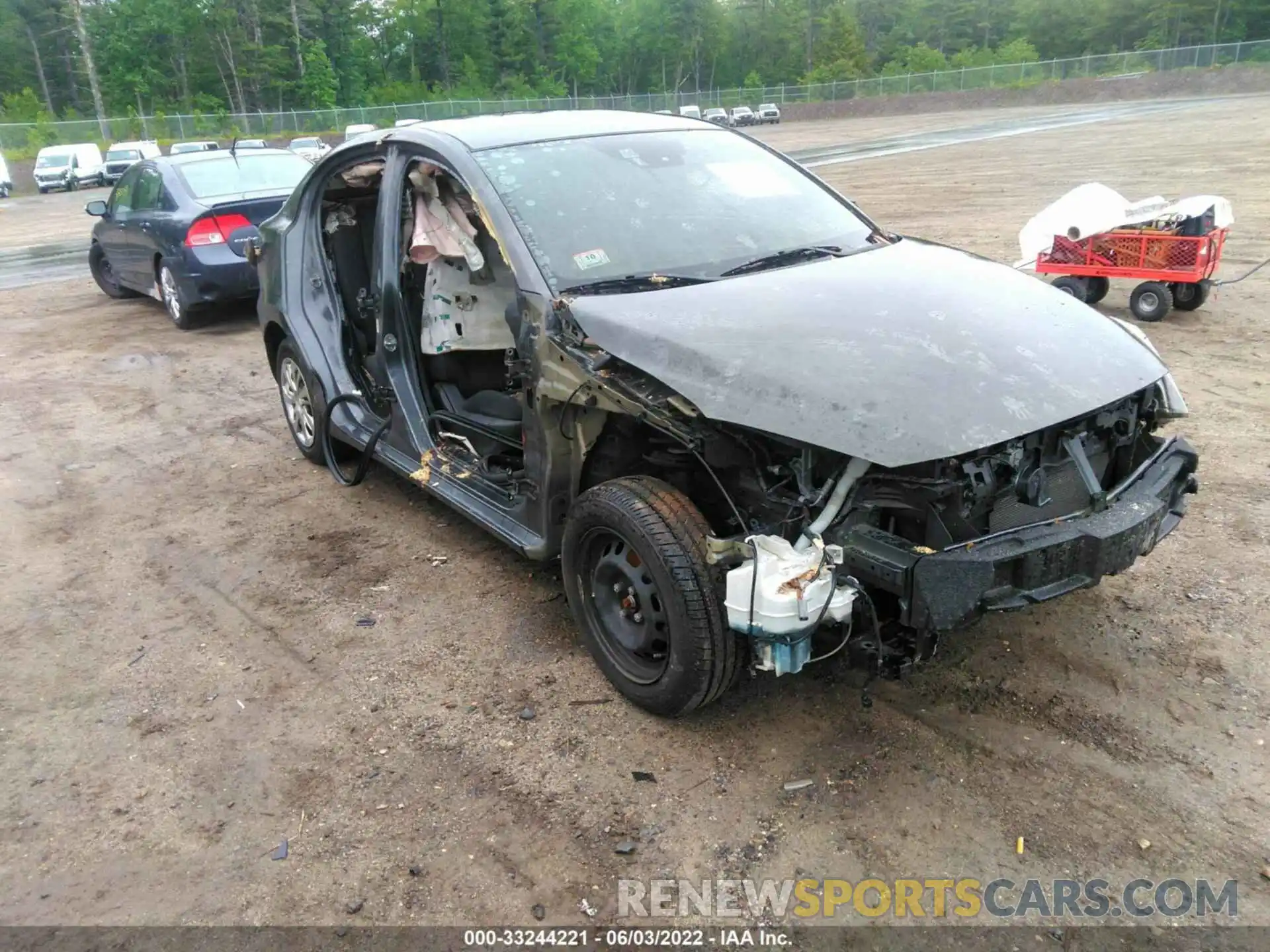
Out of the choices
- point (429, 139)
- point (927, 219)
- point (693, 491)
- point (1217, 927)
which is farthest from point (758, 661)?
point (927, 219)

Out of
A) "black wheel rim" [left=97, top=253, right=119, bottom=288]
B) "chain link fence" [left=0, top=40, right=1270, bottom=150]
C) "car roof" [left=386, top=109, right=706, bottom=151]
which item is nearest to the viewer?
"car roof" [left=386, top=109, right=706, bottom=151]

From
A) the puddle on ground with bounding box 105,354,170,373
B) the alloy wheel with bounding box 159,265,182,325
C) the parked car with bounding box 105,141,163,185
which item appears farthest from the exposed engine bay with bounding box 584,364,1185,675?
the parked car with bounding box 105,141,163,185

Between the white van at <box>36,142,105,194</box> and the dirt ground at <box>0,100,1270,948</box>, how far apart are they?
1496 inches

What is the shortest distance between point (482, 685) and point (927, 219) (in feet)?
37.4

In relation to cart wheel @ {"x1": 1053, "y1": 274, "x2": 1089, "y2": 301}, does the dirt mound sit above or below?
above

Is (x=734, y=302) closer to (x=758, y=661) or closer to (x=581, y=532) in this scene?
(x=581, y=532)

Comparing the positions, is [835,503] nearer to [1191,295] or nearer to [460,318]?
[460,318]

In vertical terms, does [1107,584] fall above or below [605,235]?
below

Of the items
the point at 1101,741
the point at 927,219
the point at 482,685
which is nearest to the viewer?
the point at 1101,741

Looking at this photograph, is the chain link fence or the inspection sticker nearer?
the inspection sticker

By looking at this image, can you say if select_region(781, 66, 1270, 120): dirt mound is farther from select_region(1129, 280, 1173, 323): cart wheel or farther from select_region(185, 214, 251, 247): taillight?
select_region(185, 214, 251, 247): taillight

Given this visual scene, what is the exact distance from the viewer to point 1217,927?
7.59ft

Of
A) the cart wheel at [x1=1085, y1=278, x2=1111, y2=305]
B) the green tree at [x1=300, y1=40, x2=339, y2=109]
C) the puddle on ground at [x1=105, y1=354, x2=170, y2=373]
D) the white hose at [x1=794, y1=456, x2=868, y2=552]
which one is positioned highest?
the green tree at [x1=300, y1=40, x2=339, y2=109]

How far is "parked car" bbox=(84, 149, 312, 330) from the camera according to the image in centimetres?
923
